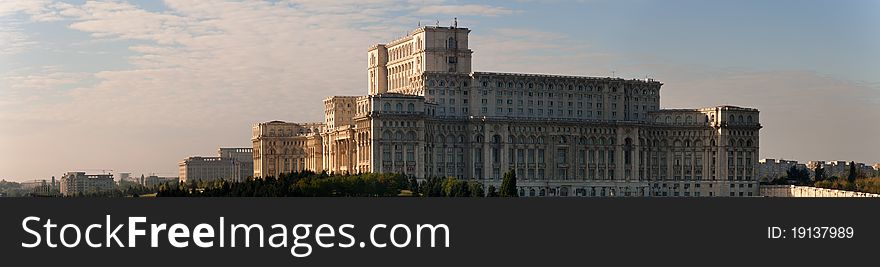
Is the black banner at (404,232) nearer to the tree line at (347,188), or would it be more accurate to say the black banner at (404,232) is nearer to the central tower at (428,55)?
the tree line at (347,188)

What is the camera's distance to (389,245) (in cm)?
6850

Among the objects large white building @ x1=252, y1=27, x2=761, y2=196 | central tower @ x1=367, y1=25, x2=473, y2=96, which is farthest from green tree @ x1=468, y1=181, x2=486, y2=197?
central tower @ x1=367, y1=25, x2=473, y2=96

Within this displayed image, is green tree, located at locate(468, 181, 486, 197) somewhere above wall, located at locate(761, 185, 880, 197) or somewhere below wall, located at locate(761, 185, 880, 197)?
above

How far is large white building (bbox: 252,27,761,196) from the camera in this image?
15912cm

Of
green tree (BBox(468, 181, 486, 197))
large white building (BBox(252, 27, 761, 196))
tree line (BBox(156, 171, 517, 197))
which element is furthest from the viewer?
large white building (BBox(252, 27, 761, 196))

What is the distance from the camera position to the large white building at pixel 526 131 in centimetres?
15912

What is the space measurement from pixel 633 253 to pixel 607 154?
101620 millimetres

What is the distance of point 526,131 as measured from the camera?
16712 centimetres

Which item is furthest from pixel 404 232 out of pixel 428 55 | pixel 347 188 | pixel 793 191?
pixel 793 191

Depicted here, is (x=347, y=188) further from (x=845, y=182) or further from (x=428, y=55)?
(x=845, y=182)

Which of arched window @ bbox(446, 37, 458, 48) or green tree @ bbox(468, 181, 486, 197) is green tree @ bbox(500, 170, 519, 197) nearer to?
green tree @ bbox(468, 181, 486, 197)

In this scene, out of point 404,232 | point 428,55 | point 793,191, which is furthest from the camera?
point 793,191

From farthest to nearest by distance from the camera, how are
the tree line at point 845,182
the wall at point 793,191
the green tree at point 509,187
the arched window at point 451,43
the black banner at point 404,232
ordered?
the arched window at point 451,43 → the wall at point 793,191 → the tree line at point 845,182 → the green tree at point 509,187 → the black banner at point 404,232

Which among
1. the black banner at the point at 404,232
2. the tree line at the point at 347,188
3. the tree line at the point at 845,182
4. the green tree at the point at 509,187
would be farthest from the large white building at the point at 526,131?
the black banner at the point at 404,232
